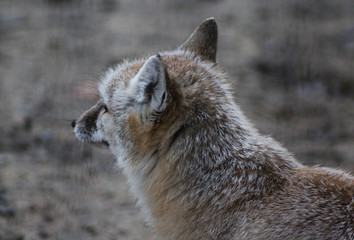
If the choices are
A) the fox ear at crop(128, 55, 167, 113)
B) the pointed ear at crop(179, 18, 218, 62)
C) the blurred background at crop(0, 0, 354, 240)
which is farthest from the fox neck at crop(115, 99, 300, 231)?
the blurred background at crop(0, 0, 354, 240)

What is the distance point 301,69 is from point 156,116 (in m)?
5.20

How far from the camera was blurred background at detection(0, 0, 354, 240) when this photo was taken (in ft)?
18.1

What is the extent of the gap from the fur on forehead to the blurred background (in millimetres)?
1324

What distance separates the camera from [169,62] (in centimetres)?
405

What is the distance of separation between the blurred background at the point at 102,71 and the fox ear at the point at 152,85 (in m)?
1.45

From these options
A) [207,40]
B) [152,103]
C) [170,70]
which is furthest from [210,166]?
[207,40]

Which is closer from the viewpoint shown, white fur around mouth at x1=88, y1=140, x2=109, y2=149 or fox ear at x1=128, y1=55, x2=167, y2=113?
fox ear at x1=128, y1=55, x2=167, y2=113

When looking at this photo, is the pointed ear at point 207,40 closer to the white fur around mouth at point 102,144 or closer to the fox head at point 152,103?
the fox head at point 152,103

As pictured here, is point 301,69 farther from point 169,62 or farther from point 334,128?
point 169,62

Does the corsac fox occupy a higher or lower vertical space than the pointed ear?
lower

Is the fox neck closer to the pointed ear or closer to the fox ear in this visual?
the fox ear

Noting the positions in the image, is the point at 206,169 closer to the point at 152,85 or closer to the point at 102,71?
the point at 152,85

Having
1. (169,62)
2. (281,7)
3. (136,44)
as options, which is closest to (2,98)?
(136,44)

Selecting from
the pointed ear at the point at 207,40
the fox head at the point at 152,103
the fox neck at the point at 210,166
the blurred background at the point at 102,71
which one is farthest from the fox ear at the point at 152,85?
the blurred background at the point at 102,71
